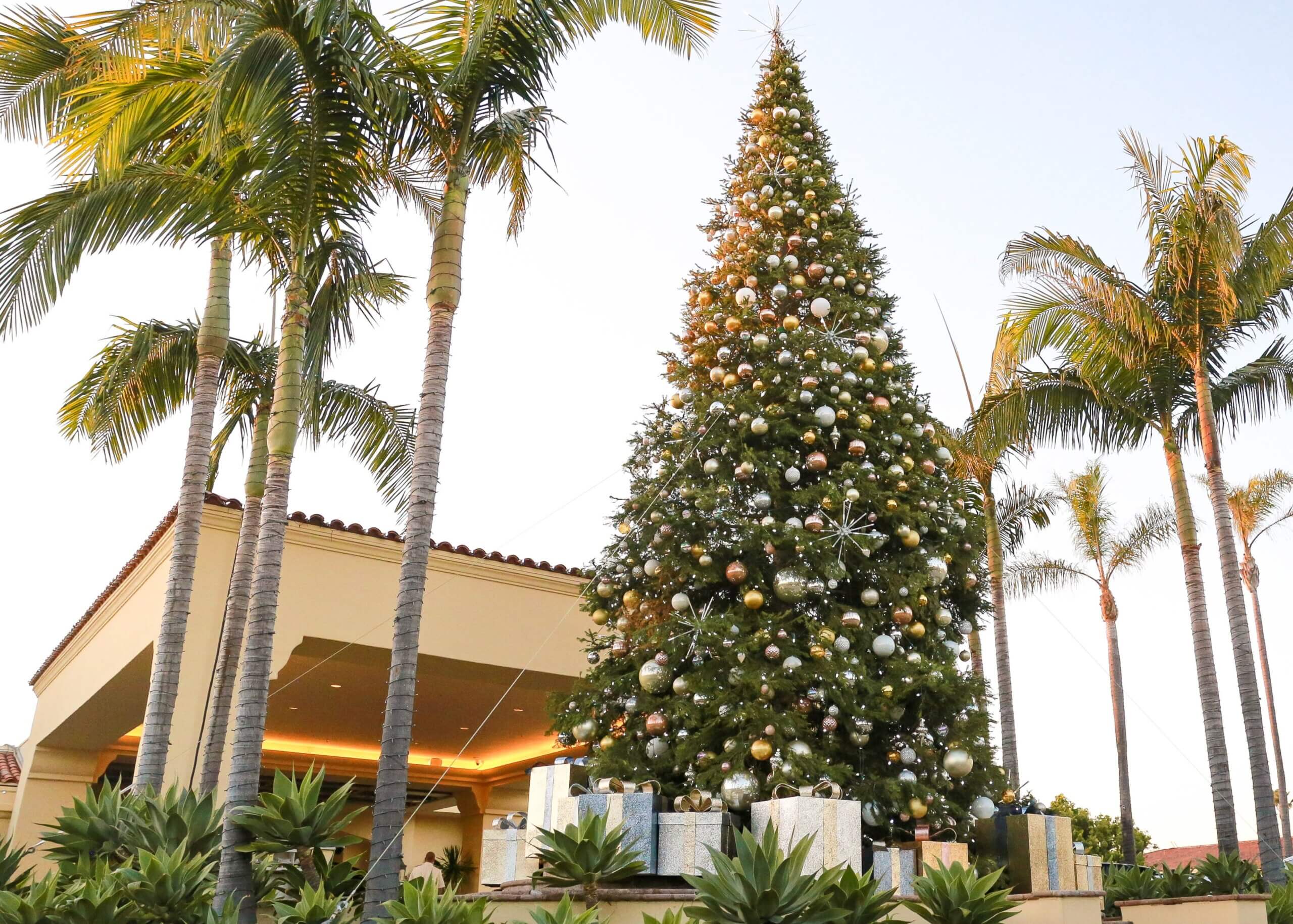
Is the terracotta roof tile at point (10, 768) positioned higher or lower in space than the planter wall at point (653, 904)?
higher

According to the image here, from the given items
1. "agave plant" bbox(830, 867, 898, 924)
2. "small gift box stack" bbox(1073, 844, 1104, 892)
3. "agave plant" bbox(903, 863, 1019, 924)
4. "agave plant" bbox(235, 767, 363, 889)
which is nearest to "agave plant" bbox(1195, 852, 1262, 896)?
"small gift box stack" bbox(1073, 844, 1104, 892)

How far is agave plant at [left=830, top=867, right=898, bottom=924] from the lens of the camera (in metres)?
5.45

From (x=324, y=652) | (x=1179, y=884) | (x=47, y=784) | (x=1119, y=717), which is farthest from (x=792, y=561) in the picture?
(x=1119, y=717)

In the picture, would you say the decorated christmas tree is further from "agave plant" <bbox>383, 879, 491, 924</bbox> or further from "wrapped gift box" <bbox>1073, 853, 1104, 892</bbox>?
"agave plant" <bbox>383, 879, 491, 924</bbox>

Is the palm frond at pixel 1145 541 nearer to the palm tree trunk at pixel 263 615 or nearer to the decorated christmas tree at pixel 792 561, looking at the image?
the decorated christmas tree at pixel 792 561

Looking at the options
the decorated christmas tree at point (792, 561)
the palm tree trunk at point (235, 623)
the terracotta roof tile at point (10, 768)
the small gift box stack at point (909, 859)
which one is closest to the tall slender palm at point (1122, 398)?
the decorated christmas tree at point (792, 561)

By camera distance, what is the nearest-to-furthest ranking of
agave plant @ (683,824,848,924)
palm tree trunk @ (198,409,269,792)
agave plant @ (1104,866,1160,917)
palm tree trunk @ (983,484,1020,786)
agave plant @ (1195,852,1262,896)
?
1. agave plant @ (683,824,848,924)
2. agave plant @ (1195,852,1262,896)
3. palm tree trunk @ (198,409,269,792)
4. agave plant @ (1104,866,1160,917)
5. palm tree trunk @ (983,484,1020,786)

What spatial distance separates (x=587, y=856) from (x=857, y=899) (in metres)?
1.63

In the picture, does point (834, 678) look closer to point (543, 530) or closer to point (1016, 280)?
point (543, 530)

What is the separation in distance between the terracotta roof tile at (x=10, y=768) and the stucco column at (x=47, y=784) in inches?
63.8

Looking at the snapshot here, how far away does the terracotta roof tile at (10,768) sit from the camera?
22.4 metres

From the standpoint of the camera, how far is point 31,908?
554 centimetres

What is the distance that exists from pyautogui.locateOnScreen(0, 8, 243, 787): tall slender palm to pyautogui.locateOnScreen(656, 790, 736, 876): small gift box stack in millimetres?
4335

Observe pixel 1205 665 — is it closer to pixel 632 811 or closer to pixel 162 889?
pixel 632 811
